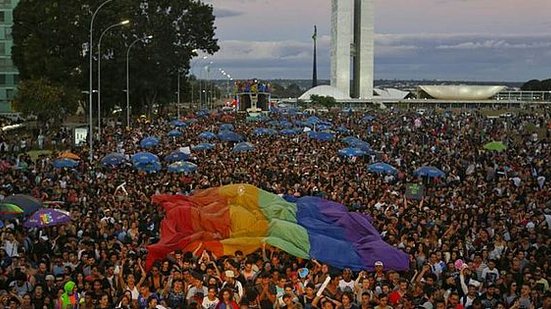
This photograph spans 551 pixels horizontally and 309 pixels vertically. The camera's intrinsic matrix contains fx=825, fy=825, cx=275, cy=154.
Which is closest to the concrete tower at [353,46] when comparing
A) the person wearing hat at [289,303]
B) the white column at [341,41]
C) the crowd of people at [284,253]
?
the white column at [341,41]

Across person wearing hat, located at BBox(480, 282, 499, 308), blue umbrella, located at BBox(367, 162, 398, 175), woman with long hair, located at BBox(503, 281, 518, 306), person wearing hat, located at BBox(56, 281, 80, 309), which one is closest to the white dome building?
blue umbrella, located at BBox(367, 162, 398, 175)

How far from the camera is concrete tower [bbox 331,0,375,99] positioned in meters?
136

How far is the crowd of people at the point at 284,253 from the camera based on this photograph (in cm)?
1121

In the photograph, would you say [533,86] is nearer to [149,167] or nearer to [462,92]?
[462,92]

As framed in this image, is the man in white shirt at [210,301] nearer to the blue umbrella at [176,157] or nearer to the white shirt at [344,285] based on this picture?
the white shirt at [344,285]

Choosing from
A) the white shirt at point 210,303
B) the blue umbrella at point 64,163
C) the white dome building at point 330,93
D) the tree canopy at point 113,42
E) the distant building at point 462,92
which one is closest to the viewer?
the white shirt at point 210,303

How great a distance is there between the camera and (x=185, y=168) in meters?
24.6

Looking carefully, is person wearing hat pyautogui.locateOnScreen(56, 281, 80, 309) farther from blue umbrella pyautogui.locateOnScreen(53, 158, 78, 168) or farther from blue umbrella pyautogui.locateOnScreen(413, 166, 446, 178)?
blue umbrella pyautogui.locateOnScreen(413, 166, 446, 178)

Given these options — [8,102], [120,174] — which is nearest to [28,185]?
[120,174]

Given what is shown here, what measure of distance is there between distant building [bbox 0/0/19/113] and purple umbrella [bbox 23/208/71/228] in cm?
6425

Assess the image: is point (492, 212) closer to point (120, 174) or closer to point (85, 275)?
point (85, 275)

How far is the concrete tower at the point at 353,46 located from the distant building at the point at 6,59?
6790cm

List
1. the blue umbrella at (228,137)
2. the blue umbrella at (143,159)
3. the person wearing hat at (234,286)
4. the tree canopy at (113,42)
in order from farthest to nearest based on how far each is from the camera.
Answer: the tree canopy at (113,42) → the blue umbrella at (228,137) → the blue umbrella at (143,159) → the person wearing hat at (234,286)

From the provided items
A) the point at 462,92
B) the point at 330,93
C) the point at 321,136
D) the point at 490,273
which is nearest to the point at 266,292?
the point at 490,273
